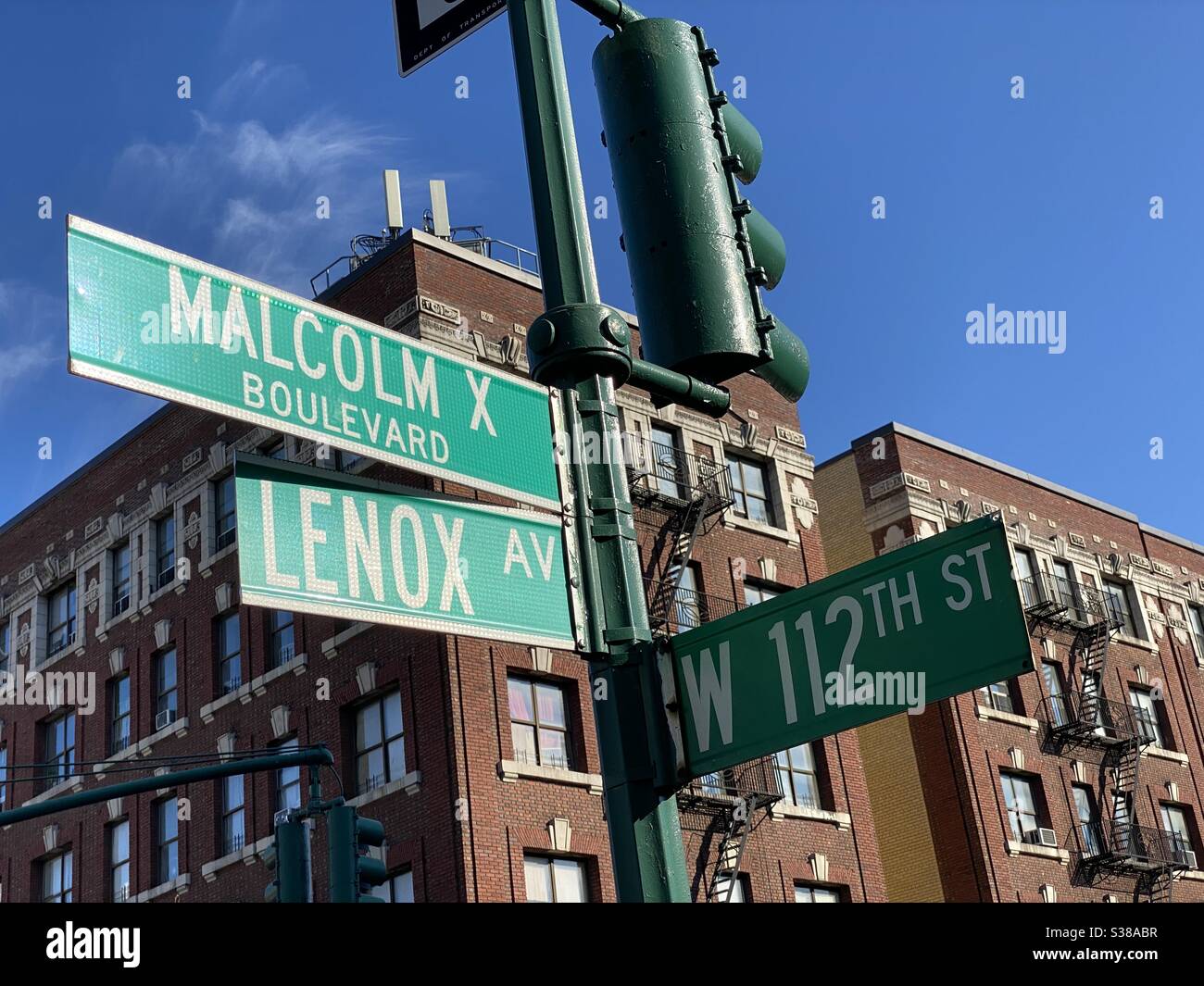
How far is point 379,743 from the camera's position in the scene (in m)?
27.9

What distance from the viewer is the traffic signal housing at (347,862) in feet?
52.5

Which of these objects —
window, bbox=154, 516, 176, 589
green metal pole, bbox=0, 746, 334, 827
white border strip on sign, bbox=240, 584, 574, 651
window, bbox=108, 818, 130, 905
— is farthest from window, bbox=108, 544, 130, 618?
white border strip on sign, bbox=240, 584, 574, 651

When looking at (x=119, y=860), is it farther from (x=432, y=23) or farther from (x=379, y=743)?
(x=432, y=23)

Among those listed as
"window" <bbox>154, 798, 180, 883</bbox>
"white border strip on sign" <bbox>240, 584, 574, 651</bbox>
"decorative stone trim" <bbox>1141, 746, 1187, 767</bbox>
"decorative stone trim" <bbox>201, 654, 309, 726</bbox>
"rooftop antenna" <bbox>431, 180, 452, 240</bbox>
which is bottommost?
"white border strip on sign" <bbox>240, 584, 574, 651</bbox>

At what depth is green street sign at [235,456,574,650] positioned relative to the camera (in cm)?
495

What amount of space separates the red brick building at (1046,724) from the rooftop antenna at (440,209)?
40.1ft

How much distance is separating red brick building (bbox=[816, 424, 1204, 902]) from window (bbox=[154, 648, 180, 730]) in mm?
15357

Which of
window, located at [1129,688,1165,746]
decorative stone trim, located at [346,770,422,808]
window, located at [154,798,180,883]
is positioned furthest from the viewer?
window, located at [1129,688,1165,746]

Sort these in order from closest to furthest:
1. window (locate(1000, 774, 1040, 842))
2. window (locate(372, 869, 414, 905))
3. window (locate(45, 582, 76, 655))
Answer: window (locate(372, 869, 414, 905)) → window (locate(1000, 774, 1040, 842)) → window (locate(45, 582, 76, 655))

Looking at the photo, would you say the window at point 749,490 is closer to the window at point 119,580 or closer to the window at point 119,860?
the window at point 119,580

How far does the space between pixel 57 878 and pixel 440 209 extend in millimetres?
A: 17672

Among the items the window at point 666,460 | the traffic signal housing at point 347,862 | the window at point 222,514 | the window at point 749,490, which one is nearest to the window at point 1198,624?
the window at point 749,490

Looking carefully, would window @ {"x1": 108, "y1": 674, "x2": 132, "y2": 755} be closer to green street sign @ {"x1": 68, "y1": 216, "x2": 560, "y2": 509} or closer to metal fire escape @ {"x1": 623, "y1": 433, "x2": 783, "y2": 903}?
metal fire escape @ {"x1": 623, "y1": 433, "x2": 783, "y2": 903}
